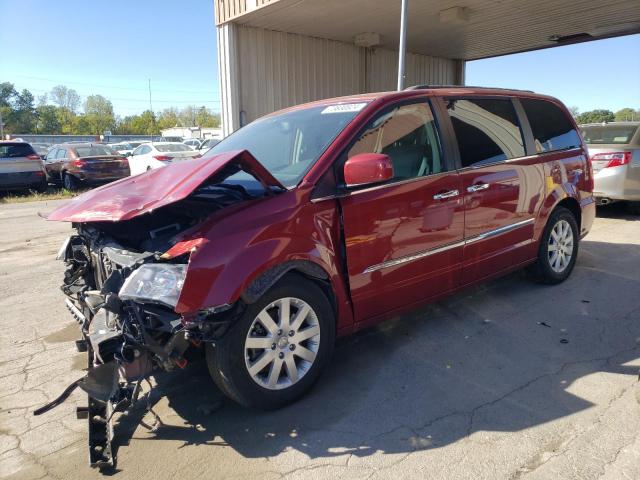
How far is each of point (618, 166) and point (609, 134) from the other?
0.89 metres

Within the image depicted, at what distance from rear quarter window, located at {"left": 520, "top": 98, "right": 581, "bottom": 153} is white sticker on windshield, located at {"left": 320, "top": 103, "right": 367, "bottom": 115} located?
82.3 inches

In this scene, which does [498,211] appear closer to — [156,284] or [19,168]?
[156,284]

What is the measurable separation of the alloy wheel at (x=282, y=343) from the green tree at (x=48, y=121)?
312ft

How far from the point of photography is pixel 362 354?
3.72 m

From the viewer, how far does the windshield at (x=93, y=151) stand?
16828 millimetres

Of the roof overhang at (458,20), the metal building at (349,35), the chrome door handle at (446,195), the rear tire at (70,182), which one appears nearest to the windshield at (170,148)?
the rear tire at (70,182)

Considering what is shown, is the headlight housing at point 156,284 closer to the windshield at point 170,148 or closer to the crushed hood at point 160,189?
the crushed hood at point 160,189

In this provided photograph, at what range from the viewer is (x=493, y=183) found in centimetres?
417

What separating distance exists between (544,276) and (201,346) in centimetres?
366

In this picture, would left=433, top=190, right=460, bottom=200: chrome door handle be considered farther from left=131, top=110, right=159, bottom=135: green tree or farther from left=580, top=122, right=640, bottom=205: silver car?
left=131, top=110, right=159, bottom=135: green tree

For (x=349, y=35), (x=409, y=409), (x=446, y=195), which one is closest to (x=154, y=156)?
(x=349, y=35)

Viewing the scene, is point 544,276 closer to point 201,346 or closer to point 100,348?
point 201,346

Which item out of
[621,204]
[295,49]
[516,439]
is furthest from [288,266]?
[295,49]

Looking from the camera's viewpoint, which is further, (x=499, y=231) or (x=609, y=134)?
(x=609, y=134)
